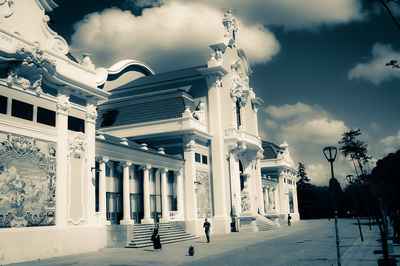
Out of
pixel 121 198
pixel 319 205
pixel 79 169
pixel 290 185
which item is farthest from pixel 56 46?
pixel 319 205

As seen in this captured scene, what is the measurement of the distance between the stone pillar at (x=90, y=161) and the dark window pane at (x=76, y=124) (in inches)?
11.4

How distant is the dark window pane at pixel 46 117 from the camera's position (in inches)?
824

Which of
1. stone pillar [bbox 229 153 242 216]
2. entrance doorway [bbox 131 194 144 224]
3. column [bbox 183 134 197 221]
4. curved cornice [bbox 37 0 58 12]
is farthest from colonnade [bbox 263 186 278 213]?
curved cornice [bbox 37 0 58 12]

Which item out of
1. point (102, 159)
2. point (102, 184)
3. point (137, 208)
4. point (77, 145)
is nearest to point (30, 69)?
point (77, 145)

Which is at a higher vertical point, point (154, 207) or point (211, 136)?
point (211, 136)

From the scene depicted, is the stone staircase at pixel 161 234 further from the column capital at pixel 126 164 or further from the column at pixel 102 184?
the column capital at pixel 126 164

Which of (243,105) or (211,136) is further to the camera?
(243,105)

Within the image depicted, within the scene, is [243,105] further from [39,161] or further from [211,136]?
[39,161]

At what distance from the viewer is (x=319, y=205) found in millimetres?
94125

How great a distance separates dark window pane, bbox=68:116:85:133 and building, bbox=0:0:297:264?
0.06m

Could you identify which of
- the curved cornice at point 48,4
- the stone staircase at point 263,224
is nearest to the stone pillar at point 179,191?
the stone staircase at point 263,224

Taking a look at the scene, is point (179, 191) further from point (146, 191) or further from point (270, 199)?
point (270, 199)

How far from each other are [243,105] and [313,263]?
1253 inches

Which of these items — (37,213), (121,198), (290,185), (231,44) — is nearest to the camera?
(37,213)
